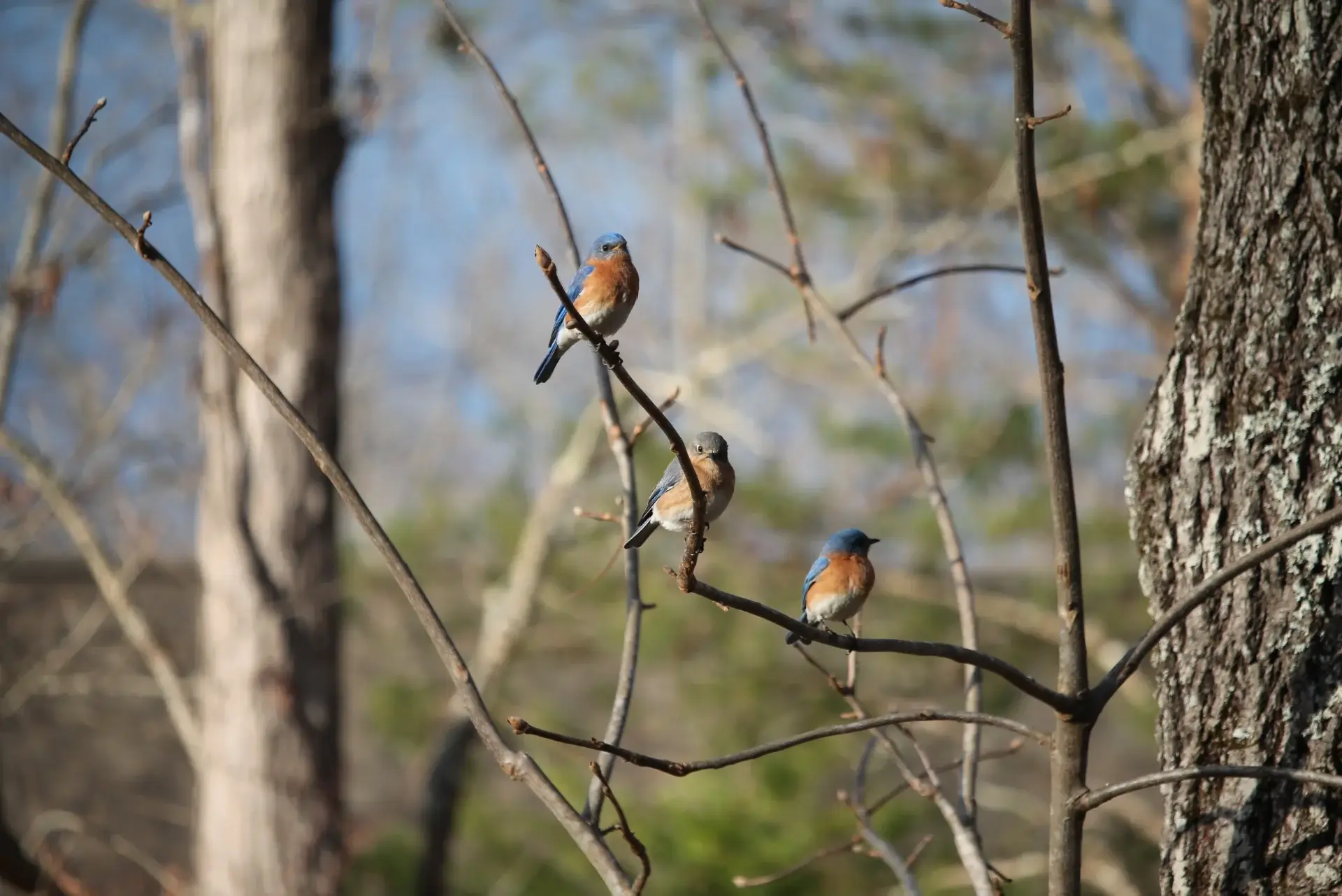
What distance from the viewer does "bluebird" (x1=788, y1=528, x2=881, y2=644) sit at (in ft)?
6.24

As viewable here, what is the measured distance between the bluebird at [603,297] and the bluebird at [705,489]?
26 cm

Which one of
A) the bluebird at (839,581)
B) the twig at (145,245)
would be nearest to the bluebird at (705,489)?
the bluebird at (839,581)

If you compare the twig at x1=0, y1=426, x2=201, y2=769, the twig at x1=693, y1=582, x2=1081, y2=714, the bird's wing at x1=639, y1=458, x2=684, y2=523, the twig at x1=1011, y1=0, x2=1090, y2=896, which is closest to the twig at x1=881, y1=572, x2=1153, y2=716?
the twig at x1=0, y1=426, x2=201, y2=769

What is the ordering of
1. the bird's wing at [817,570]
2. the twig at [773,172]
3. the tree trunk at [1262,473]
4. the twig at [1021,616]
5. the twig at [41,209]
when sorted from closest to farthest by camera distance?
the tree trunk at [1262,473]
the bird's wing at [817,570]
the twig at [773,172]
the twig at [41,209]
the twig at [1021,616]

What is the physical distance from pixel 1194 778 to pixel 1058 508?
36cm

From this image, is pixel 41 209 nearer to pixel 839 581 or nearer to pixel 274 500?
pixel 274 500

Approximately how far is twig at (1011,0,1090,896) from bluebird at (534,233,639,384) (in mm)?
587

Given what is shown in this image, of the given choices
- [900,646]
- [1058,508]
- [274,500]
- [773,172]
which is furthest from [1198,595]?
[274,500]

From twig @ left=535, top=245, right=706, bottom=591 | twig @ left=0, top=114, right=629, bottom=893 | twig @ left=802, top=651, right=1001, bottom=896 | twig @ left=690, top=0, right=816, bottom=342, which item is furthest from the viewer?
twig @ left=690, top=0, right=816, bottom=342

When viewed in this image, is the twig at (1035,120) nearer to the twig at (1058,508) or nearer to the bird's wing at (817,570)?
the twig at (1058,508)

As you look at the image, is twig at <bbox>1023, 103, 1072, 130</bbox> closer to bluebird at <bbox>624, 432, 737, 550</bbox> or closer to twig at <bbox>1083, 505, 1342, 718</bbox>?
twig at <bbox>1083, 505, 1342, 718</bbox>

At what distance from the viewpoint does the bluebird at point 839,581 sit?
6.24 ft

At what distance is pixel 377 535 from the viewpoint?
4.68 feet

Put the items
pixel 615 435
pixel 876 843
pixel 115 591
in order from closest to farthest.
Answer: pixel 876 843 → pixel 615 435 → pixel 115 591
